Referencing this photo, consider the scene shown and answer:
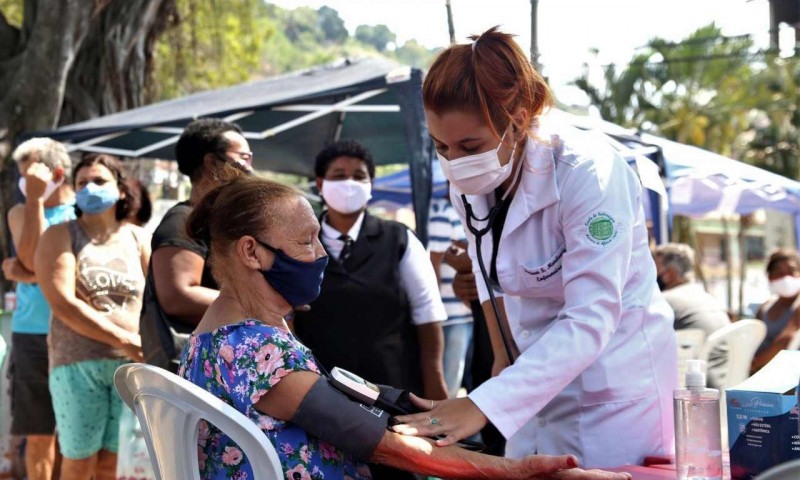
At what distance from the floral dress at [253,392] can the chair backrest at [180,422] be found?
0.08 metres

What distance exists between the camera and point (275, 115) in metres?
7.56

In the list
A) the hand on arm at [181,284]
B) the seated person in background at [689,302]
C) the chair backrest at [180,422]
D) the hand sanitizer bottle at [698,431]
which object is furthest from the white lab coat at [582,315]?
the seated person in background at [689,302]

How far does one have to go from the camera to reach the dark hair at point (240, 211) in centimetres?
230

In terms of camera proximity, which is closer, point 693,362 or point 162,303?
point 693,362

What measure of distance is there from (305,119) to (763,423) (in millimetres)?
5213

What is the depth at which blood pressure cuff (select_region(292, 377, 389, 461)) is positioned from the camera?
80.7 inches

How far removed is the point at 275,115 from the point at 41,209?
2.82 metres

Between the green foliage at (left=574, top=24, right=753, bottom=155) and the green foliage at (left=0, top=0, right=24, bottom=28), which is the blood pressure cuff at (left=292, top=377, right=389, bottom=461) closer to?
the green foliage at (left=0, top=0, right=24, bottom=28)

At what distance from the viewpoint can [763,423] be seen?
6.52 ft

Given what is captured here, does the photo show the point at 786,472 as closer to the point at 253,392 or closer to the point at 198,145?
the point at 253,392

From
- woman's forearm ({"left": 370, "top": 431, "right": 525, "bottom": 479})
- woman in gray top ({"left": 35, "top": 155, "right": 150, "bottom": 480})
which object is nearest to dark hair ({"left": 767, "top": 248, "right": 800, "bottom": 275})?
woman in gray top ({"left": 35, "top": 155, "right": 150, "bottom": 480})

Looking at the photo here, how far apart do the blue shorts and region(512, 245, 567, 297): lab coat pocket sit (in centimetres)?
273

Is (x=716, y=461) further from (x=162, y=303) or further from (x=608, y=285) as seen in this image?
(x=162, y=303)

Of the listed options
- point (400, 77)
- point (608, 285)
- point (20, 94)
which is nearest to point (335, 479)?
point (608, 285)
